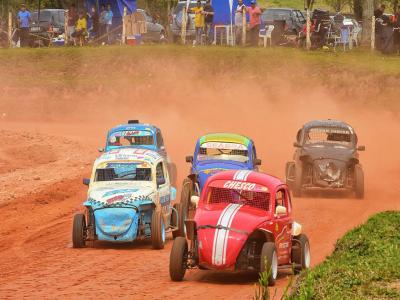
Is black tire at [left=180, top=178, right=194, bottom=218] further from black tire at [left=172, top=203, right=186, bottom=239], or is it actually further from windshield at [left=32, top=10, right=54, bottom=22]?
windshield at [left=32, top=10, right=54, bottom=22]

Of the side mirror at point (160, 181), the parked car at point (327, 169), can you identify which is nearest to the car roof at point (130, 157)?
the side mirror at point (160, 181)

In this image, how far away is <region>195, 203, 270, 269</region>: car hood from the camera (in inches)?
614

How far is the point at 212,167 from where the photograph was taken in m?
23.0

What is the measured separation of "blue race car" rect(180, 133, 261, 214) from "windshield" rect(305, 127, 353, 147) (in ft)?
11.8

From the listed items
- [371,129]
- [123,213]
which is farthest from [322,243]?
[371,129]

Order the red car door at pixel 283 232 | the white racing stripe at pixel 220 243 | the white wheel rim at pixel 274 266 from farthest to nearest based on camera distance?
the red car door at pixel 283 232 < the white wheel rim at pixel 274 266 < the white racing stripe at pixel 220 243

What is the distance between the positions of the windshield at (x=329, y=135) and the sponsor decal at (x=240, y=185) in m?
10.8

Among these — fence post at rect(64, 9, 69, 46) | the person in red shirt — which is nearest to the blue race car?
the person in red shirt

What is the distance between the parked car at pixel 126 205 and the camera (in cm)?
1922

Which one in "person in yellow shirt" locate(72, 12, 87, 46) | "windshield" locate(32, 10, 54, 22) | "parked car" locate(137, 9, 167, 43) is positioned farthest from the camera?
"parked car" locate(137, 9, 167, 43)

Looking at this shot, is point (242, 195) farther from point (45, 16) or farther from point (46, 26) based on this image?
point (45, 16)

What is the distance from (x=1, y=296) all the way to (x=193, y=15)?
120 feet

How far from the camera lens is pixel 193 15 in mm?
50844

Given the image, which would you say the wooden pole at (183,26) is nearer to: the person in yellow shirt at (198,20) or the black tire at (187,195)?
the person in yellow shirt at (198,20)
